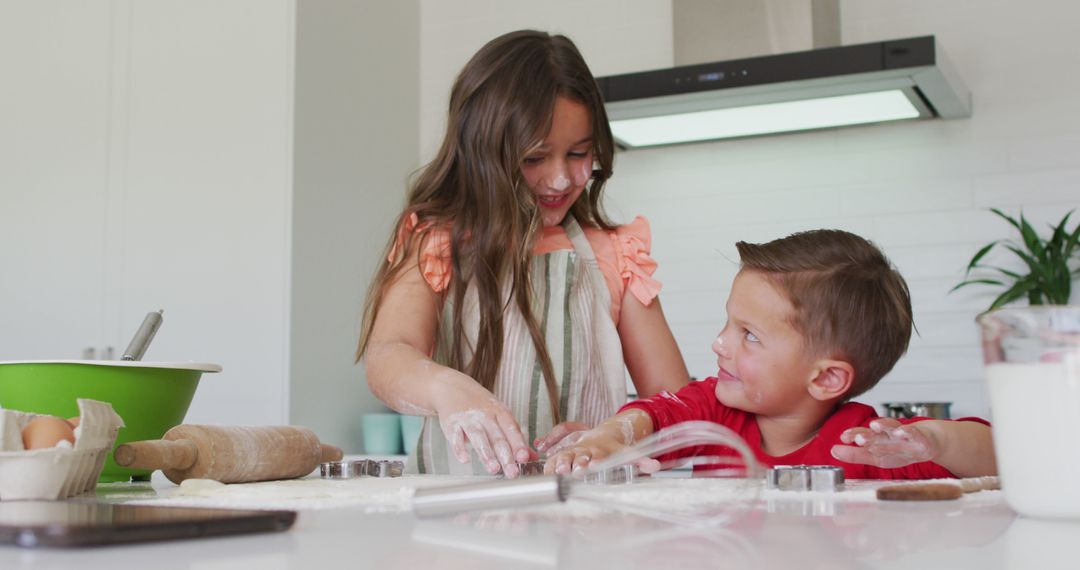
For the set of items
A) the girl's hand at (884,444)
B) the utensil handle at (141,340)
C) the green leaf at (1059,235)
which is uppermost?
the green leaf at (1059,235)

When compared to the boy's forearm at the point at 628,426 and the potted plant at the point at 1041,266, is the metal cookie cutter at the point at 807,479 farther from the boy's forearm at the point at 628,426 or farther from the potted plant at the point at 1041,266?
the potted plant at the point at 1041,266

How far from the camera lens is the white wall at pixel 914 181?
8.52 ft

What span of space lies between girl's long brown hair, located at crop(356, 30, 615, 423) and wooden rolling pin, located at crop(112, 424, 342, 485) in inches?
16.7

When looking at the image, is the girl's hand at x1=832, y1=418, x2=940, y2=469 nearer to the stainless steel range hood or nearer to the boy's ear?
the boy's ear

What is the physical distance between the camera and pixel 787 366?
3.62 ft

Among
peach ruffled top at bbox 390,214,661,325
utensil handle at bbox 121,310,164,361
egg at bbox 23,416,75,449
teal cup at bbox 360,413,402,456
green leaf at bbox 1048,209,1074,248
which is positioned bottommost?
teal cup at bbox 360,413,402,456

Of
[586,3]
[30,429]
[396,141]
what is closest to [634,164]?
[586,3]

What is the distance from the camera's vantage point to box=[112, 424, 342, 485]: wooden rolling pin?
819 mm

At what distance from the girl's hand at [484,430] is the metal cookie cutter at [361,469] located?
7cm

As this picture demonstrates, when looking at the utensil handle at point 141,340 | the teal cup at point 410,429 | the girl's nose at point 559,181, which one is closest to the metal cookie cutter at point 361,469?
the utensil handle at point 141,340

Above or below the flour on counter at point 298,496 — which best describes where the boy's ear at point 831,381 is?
above

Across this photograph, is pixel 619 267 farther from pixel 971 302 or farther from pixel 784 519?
pixel 971 302

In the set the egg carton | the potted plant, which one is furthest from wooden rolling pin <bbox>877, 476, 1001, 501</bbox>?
the potted plant

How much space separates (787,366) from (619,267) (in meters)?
0.43
